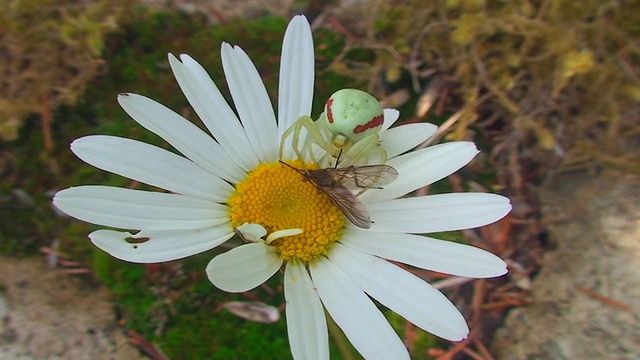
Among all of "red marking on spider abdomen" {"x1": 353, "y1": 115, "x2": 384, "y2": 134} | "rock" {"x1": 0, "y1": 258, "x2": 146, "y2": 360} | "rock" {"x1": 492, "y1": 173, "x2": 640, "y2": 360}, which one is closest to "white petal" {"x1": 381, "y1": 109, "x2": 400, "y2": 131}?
"red marking on spider abdomen" {"x1": 353, "y1": 115, "x2": 384, "y2": 134}

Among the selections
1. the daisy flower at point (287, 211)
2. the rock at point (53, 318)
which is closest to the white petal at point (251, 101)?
the daisy flower at point (287, 211)

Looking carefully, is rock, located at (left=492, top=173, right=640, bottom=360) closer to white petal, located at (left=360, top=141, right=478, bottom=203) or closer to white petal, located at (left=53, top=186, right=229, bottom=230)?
white petal, located at (left=360, top=141, right=478, bottom=203)

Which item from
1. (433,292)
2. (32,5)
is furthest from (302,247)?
(32,5)

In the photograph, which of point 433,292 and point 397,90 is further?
point 397,90

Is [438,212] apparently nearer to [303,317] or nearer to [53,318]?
[303,317]

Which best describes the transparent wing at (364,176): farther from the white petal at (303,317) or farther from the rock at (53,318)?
the rock at (53,318)

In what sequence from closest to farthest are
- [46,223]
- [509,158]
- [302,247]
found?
[302,247]
[46,223]
[509,158]

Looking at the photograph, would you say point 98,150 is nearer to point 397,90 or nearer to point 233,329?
point 233,329

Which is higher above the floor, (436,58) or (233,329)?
(436,58)
